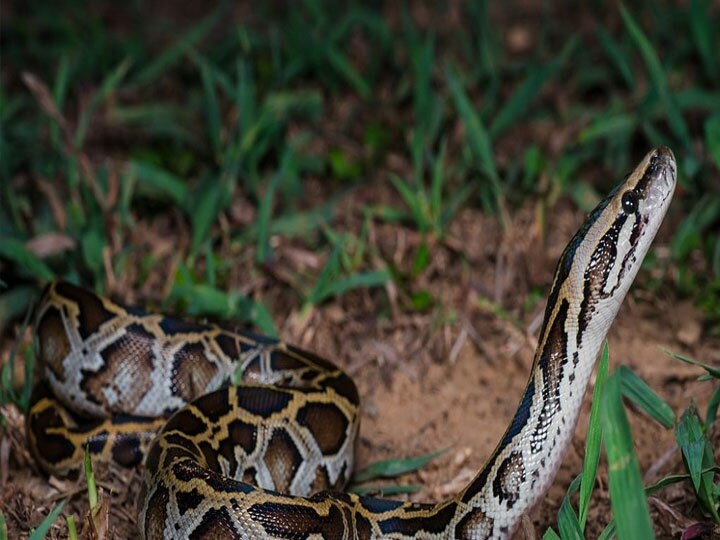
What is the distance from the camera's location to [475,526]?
3.98m

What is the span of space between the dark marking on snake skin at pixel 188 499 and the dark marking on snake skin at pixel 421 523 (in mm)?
849

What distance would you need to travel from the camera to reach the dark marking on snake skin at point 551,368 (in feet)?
13.2

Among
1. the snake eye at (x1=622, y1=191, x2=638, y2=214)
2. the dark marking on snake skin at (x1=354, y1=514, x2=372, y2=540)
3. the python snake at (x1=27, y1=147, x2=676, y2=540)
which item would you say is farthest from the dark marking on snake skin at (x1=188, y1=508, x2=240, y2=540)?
the snake eye at (x1=622, y1=191, x2=638, y2=214)

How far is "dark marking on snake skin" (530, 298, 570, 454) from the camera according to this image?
4.02 m

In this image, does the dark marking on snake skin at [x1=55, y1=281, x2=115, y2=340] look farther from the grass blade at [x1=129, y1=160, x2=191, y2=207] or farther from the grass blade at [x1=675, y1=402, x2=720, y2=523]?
the grass blade at [x1=675, y1=402, x2=720, y2=523]

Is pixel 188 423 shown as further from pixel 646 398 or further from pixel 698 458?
pixel 698 458

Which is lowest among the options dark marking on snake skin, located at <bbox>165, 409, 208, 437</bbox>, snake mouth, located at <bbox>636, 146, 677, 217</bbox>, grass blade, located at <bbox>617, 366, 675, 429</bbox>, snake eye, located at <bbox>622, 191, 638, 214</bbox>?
dark marking on snake skin, located at <bbox>165, 409, 208, 437</bbox>

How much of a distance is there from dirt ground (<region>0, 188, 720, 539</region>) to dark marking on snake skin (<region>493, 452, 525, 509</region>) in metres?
0.35

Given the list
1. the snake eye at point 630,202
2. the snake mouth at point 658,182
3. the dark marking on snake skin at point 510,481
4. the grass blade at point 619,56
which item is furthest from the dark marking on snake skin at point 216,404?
the grass blade at point 619,56

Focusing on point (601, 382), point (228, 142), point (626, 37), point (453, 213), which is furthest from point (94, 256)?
point (626, 37)

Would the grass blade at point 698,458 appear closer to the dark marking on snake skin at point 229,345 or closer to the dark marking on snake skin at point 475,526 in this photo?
the dark marking on snake skin at point 475,526

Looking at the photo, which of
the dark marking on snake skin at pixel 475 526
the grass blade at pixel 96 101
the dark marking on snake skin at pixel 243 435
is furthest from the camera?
the grass blade at pixel 96 101

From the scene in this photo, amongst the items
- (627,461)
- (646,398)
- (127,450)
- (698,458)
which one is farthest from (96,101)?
(627,461)

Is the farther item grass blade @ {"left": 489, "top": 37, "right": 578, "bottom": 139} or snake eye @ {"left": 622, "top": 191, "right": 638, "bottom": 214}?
grass blade @ {"left": 489, "top": 37, "right": 578, "bottom": 139}
